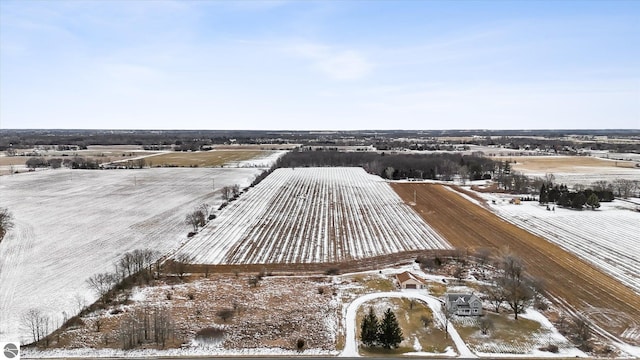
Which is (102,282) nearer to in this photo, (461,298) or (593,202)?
(461,298)

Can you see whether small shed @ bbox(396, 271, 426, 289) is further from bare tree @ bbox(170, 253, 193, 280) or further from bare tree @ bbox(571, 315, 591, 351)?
bare tree @ bbox(170, 253, 193, 280)

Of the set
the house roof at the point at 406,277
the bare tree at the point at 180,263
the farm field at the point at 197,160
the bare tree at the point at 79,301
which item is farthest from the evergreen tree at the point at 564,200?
the farm field at the point at 197,160

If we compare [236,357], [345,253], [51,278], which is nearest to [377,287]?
[345,253]

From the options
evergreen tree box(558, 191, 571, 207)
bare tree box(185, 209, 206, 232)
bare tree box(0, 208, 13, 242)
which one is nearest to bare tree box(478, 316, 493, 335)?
bare tree box(185, 209, 206, 232)

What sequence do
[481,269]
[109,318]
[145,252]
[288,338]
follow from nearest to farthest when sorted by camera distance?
[288,338] → [109,318] → [481,269] → [145,252]

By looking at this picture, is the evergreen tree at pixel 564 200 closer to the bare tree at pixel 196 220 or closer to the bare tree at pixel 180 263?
the bare tree at pixel 196 220

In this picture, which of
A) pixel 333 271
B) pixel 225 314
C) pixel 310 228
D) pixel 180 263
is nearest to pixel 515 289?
pixel 333 271

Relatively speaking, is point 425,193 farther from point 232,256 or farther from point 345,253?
point 232,256
